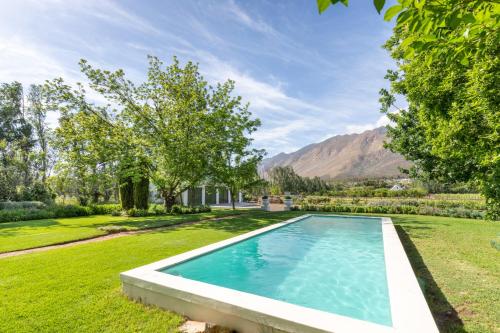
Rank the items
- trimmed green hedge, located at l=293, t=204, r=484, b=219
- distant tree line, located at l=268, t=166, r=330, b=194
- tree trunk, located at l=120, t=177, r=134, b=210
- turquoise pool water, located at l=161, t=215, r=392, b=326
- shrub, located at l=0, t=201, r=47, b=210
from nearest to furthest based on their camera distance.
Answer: turquoise pool water, located at l=161, t=215, r=392, b=326 → trimmed green hedge, located at l=293, t=204, r=484, b=219 → shrub, located at l=0, t=201, r=47, b=210 → tree trunk, located at l=120, t=177, r=134, b=210 → distant tree line, located at l=268, t=166, r=330, b=194

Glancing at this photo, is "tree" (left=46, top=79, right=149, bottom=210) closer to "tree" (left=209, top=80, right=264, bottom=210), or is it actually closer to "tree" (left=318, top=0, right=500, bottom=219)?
"tree" (left=209, top=80, right=264, bottom=210)

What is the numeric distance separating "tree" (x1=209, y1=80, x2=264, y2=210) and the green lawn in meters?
9.17

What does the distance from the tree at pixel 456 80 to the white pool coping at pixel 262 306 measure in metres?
2.83

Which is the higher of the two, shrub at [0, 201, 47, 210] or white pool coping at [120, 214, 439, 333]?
shrub at [0, 201, 47, 210]

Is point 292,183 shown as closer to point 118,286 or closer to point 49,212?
point 49,212

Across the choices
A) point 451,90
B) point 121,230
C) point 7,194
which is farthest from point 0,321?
point 7,194

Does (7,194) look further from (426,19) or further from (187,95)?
(426,19)

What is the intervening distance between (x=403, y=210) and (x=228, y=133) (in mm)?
13945

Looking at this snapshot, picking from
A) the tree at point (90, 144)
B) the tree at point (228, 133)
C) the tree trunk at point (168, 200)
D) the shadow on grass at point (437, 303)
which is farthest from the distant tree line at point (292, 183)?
the shadow on grass at point (437, 303)

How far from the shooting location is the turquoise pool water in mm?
4645

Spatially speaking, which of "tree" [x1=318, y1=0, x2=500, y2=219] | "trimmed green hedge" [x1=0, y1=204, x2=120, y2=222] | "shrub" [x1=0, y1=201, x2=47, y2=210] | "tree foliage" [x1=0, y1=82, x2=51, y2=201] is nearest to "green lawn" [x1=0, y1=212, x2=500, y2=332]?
"tree" [x1=318, y1=0, x2=500, y2=219]

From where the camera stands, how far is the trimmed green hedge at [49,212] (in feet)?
46.1

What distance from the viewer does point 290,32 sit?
477 inches

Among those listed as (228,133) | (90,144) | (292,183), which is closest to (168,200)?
(90,144)
